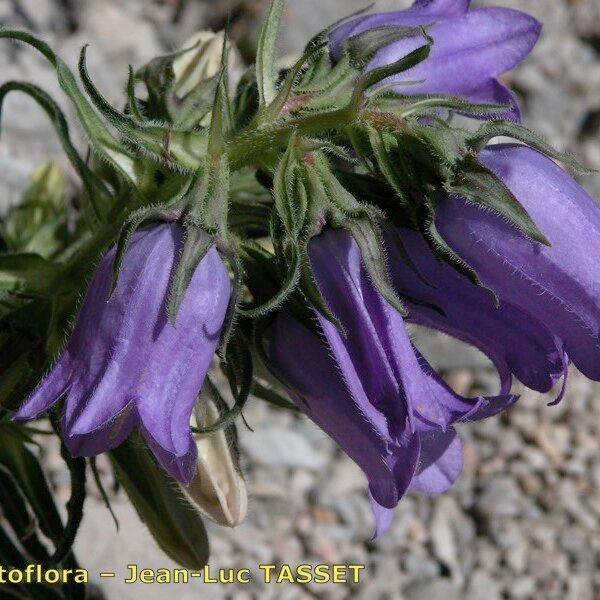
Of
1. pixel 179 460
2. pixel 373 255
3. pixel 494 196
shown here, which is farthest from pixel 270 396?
pixel 494 196

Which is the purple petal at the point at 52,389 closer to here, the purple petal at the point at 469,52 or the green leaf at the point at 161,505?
the green leaf at the point at 161,505

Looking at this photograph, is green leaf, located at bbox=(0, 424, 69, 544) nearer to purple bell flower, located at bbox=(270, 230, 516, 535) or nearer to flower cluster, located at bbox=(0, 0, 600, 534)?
flower cluster, located at bbox=(0, 0, 600, 534)

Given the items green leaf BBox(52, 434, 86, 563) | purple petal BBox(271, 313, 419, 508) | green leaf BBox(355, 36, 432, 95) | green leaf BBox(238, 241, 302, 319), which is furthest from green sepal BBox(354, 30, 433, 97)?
green leaf BBox(52, 434, 86, 563)

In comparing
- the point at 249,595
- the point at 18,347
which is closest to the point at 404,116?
the point at 18,347

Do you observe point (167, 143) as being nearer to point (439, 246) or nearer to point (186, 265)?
point (186, 265)

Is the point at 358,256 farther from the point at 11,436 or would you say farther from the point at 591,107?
the point at 591,107

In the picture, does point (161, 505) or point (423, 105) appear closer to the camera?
point (423, 105)
